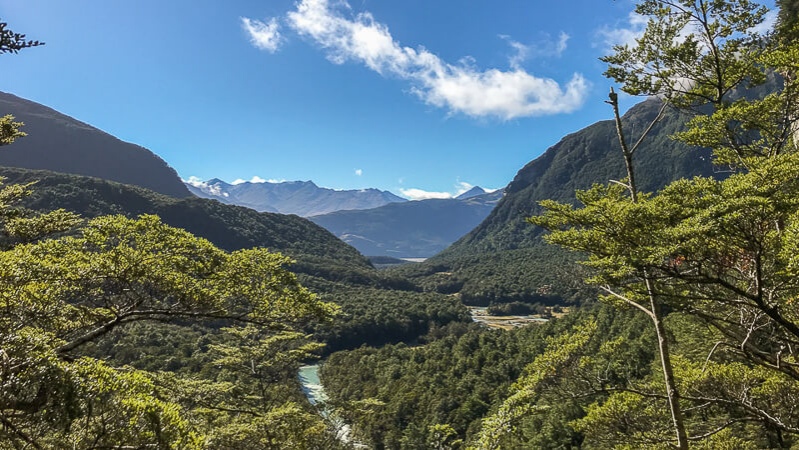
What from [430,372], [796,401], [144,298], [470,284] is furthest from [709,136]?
[470,284]

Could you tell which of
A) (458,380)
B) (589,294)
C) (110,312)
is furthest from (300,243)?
(110,312)

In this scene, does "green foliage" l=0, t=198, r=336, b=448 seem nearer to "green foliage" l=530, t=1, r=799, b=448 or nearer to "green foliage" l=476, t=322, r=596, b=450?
"green foliage" l=476, t=322, r=596, b=450

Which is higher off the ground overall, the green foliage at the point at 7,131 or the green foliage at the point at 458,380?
the green foliage at the point at 7,131

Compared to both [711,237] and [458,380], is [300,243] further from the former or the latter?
[711,237]

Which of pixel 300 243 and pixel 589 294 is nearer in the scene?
pixel 589 294

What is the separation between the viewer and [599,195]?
11.0 m

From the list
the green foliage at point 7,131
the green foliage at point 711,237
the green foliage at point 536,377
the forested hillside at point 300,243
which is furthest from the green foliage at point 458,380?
the green foliage at point 7,131

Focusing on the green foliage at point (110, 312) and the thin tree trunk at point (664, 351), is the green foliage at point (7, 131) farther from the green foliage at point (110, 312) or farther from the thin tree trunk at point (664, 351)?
the thin tree trunk at point (664, 351)

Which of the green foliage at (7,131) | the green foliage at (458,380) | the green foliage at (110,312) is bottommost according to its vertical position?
the green foliage at (458,380)

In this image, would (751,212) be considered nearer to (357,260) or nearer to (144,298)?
(144,298)

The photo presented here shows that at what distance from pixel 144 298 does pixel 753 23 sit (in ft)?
53.4

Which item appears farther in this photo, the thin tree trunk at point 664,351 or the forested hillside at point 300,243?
the forested hillside at point 300,243

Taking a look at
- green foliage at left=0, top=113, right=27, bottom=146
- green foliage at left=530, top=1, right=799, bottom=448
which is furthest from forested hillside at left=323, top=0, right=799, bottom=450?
green foliage at left=0, top=113, right=27, bottom=146

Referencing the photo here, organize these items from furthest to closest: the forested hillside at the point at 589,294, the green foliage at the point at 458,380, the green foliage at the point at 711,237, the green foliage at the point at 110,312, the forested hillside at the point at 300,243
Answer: the forested hillside at the point at 300,243 < the green foliage at the point at 458,380 < the green foliage at the point at 711,237 < the forested hillside at the point at 589,294 < the green foliage at the point at 110,312
